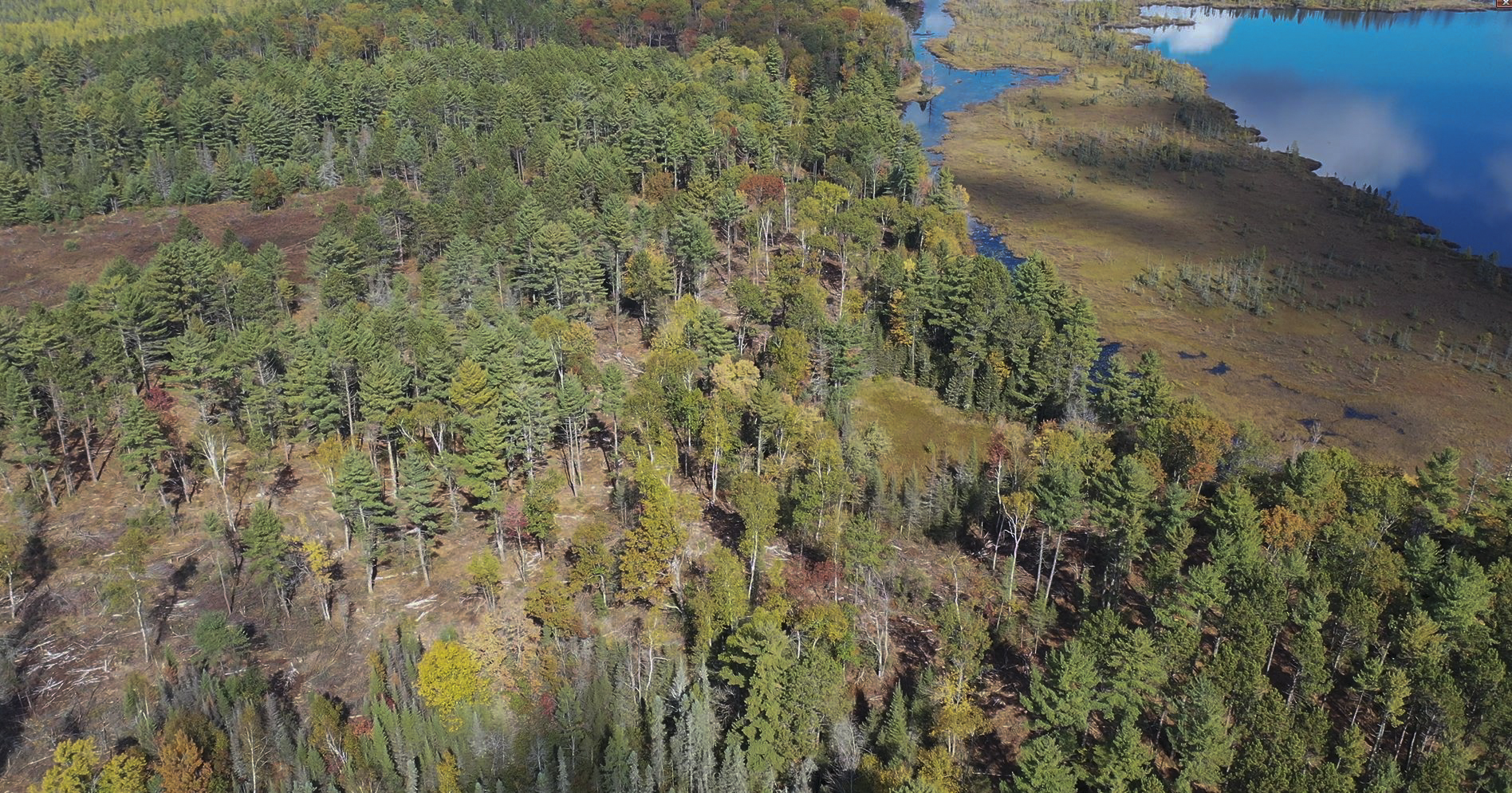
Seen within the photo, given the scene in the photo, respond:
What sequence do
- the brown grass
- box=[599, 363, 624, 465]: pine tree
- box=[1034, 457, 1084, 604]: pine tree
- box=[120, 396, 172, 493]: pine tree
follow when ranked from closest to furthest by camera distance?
box=[1034, 457, 1084, 604]: pine tree < box=[120, 396, 172, 493]: pine tree < box=[599, 363, 624, 465]: pine tree < the brown grass

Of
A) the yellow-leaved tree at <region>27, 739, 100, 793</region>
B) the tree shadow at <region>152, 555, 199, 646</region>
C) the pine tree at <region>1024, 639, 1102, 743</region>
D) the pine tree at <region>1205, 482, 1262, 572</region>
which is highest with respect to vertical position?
the pine tree at <region>1205, 482, 1262, 572</region>

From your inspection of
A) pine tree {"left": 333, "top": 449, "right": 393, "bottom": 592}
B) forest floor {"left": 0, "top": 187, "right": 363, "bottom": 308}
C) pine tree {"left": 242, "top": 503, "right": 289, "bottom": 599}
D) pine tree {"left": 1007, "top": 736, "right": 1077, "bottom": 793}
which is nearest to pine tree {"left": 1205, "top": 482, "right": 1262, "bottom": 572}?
pine tree {"left": 1007, "top": 736, "right": 1077, "bottom": 793}

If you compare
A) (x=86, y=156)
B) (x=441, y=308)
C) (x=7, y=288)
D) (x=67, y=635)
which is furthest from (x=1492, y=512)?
(x=86, y=156)

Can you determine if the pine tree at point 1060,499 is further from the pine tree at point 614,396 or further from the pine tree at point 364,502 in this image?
the pine tree at point 364,502

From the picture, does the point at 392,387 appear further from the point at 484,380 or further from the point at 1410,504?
the point at 1410,504

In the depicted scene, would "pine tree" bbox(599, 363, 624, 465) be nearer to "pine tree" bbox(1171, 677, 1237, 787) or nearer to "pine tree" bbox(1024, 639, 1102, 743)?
"pine tree" bbox(1024, 639, 1102, 743)

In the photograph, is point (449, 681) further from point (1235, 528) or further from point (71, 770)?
Answer: point (1235, 528)

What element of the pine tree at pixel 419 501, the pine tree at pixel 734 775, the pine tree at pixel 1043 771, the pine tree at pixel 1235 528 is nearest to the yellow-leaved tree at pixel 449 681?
the pine tree at pixel 419 501

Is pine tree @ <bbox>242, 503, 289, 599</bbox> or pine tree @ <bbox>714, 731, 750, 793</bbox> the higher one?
pine tree @ <bbox>242, 503, 289, 599</bbox>

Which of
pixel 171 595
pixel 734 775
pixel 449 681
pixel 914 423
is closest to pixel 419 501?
pixel 449 681
